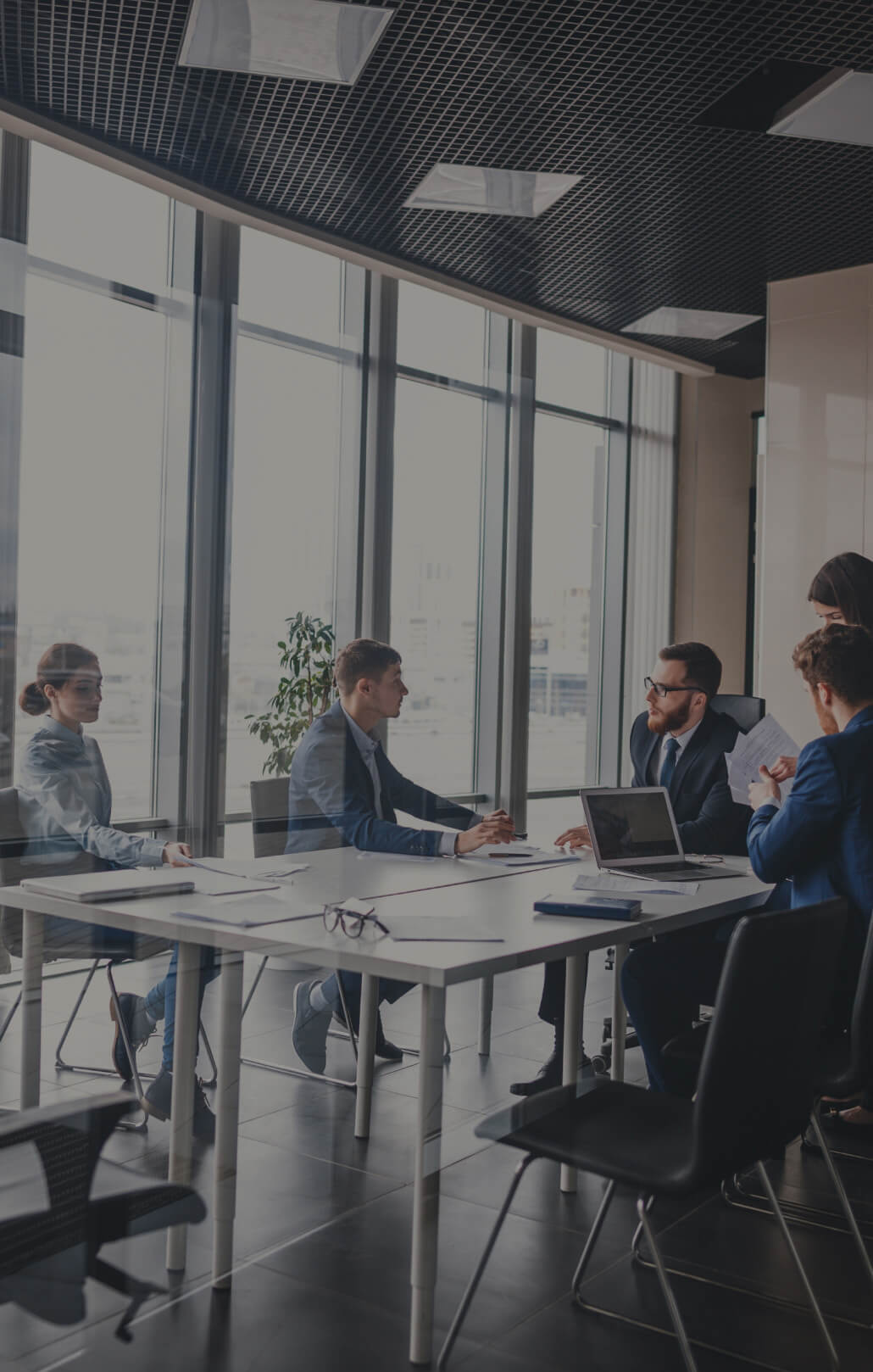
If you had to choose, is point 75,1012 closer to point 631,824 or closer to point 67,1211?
point 67,1211

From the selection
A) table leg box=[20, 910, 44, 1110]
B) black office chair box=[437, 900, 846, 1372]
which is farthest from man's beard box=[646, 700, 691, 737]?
table leg box=[20, 910, 44, 1110]

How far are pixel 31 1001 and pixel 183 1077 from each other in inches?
14.3

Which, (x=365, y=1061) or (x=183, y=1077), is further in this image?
(x=365, y=1061)

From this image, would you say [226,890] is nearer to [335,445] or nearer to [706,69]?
[335,445]

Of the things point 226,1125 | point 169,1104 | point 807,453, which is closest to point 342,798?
point 226,1125

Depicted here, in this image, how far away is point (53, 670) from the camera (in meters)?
2.41

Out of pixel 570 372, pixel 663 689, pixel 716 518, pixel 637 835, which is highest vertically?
pixel 570 372

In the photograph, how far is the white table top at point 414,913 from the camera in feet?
7.65

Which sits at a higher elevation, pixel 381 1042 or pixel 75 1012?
pixel 75 1012

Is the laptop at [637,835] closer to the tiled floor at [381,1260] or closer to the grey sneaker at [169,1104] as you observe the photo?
the tiled floor at [381,1260]

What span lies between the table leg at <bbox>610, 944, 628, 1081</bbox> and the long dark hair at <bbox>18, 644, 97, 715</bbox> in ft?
6.01

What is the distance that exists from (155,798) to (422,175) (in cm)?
306

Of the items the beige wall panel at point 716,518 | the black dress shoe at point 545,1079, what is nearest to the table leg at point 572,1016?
the black dress shoe at point 545,1079

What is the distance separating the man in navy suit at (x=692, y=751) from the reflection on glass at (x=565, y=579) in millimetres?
1925
